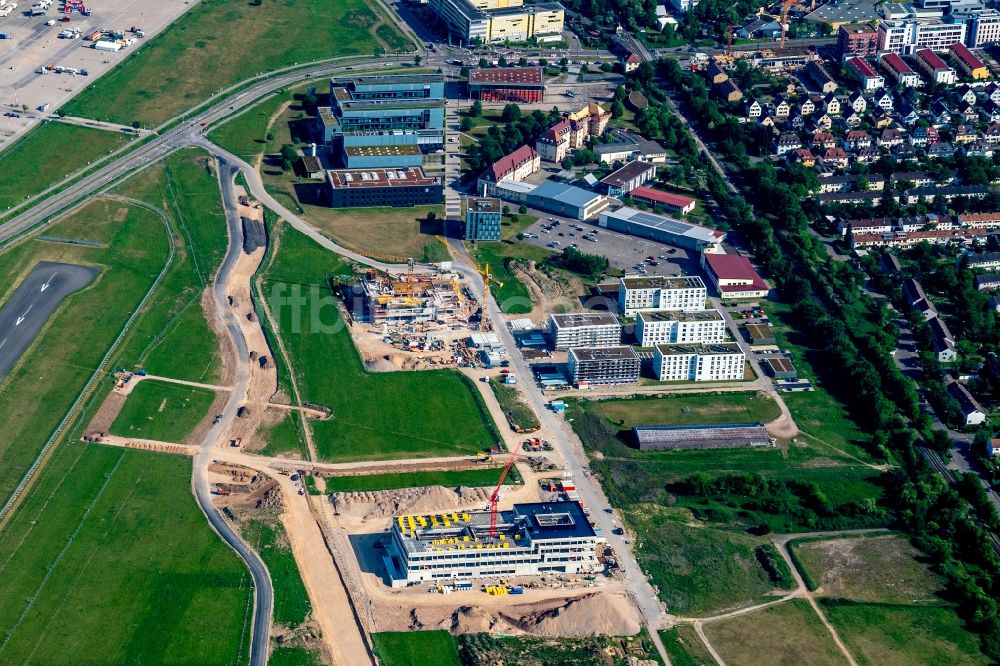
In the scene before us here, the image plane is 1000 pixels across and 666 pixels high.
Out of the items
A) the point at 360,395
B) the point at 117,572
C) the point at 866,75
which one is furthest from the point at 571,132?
the point at 117,572

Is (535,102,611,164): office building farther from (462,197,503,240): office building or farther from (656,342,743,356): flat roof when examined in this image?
(656,342,743,356): flat roof

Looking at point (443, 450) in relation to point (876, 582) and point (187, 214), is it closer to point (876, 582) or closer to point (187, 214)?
point (876, 582)

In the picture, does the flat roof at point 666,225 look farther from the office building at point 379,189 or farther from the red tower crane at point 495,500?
the red tower crane at point 495,500

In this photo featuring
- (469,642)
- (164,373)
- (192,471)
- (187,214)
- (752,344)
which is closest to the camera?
(469,642)

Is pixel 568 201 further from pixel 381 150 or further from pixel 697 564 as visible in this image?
pixel 697 564

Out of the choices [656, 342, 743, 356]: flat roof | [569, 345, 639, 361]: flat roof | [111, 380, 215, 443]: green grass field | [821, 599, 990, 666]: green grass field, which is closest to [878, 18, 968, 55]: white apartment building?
[656, 342, 743, 356]: flat roof

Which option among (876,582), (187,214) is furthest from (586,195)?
(876,582)

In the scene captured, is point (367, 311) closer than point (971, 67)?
Yes

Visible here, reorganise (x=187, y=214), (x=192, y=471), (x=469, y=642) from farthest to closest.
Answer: (x=187, y=214) → (x=192, y=471) → (x=469, y=642)
